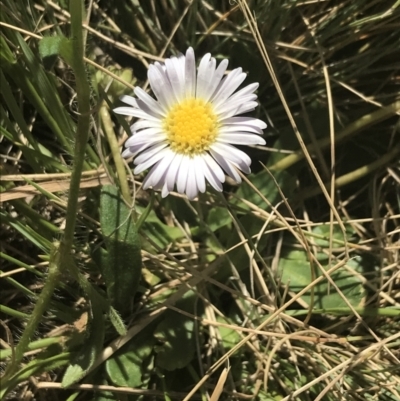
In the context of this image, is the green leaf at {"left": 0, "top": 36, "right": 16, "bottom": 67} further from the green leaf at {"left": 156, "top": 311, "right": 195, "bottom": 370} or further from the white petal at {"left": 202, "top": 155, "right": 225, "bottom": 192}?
the green leaf at {"left": 156, "top": 311, "right": 195, "bottom": 370}

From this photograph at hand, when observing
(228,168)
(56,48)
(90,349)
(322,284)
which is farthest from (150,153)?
(322,284)

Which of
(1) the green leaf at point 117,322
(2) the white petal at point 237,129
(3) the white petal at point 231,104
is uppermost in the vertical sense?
(3) the white petal at point 231,104

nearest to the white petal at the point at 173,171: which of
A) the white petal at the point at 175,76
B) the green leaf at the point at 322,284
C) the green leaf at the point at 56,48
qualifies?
the white petal at the point at 175,76

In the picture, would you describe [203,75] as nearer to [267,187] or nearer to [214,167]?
[214,167]

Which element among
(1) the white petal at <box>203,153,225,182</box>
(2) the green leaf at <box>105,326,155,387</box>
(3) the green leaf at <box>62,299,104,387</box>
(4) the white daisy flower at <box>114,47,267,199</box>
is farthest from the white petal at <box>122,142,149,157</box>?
(2) the green leaf at <box>105,326,155,387</box>

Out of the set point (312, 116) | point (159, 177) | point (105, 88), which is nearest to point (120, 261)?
point (159, 177)

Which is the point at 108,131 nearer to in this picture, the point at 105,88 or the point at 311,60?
the point at 105,88

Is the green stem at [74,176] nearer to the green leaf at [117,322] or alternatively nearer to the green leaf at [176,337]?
the green leaf at [117,322]
